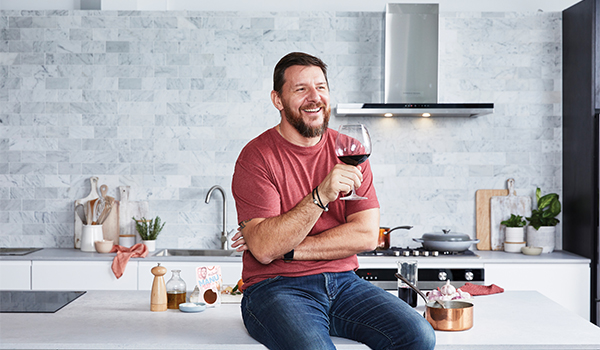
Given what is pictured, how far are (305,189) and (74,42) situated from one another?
111 inches

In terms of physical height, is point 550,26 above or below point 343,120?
above

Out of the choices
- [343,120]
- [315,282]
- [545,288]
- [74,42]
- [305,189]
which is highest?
[74,42]

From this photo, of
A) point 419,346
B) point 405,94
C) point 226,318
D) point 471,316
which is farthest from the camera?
point 405,94

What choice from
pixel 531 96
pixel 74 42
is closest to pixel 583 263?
pixel 531 96

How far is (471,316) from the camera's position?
1.71 meters

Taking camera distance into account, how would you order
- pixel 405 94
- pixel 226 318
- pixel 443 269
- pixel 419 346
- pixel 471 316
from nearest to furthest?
pixel 419 346 < pixel 471 316 < pixel 226 318 < pixel 443 269 < pixel 405 94

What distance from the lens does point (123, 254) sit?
349 cm

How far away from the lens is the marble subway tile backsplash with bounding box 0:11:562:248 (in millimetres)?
3971

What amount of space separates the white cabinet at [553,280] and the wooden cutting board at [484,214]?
0.49 metres

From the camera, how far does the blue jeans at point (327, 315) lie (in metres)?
1.55

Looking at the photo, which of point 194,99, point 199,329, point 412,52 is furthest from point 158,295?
point 412,52

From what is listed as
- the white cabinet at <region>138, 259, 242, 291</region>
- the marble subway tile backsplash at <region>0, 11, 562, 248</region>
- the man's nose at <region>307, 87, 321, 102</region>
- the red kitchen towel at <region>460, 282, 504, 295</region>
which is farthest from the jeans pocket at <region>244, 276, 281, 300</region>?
the marble subway tile backsplash at <region>0, 11, 562, 248</region>

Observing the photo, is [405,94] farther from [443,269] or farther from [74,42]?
[74,42]

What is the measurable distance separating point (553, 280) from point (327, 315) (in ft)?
7.62
